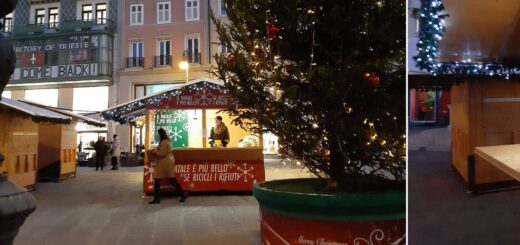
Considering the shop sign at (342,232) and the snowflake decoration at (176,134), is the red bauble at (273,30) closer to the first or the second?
the shop sign at (342,232)

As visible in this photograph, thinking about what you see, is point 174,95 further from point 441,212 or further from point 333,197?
point 441,212

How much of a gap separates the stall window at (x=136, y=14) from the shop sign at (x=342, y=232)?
84.0ft

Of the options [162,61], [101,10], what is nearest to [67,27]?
[101,10]

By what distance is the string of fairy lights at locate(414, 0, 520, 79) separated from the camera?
62.2 inches

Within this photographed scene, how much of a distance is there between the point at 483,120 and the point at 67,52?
27.1m

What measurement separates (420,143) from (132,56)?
1046 inches

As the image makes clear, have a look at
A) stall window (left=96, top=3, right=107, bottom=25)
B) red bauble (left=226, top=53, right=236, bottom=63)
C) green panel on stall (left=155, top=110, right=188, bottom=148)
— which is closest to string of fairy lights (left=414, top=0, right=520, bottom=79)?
red bauble (left=226, top=53, right=236, bottom=63)

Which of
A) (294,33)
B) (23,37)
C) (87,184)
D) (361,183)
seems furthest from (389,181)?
(23,37)

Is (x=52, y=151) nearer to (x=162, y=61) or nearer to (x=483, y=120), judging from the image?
(x=483, y=120)

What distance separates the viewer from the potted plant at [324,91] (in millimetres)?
3031

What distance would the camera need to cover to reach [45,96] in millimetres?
A: 27203

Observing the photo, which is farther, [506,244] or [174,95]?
[174,95]

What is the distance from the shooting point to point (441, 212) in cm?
165

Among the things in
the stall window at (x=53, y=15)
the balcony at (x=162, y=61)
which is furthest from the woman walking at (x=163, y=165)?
the stall window at (x=53, y=15)
